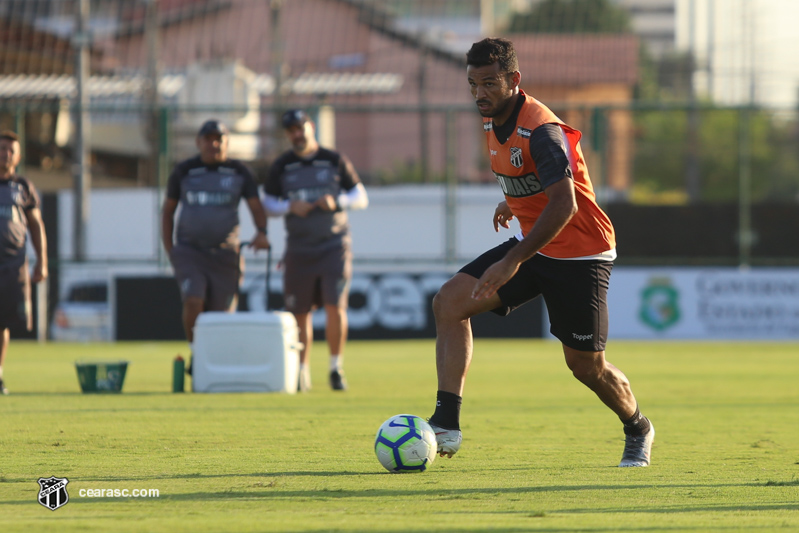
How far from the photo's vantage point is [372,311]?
17.5m

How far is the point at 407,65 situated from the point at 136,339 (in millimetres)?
23908

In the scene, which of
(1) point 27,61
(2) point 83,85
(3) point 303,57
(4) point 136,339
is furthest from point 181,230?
(3) point 303,57

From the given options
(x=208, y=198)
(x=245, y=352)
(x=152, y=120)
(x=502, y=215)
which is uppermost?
(x=152, y=120)

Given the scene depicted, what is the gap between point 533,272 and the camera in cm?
573

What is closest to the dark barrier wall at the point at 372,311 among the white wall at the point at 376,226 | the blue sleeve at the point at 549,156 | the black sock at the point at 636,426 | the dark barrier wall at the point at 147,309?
the dark barrier wall at the point at 147,309

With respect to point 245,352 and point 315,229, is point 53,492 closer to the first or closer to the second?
point 245,352

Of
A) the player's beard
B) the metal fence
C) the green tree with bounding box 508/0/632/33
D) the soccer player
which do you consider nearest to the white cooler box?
the soccer player

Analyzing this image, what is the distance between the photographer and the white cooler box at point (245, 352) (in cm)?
936

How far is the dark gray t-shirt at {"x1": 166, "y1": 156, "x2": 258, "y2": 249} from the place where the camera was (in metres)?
9.77

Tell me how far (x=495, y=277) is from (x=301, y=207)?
15.9 ft

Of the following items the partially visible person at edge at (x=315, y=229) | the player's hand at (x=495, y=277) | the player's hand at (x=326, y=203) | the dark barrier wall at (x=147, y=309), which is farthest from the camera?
the dark barrier wall at (x=147, y=309)

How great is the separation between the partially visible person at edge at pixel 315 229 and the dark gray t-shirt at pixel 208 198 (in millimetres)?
332

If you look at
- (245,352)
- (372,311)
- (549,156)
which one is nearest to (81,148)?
(372,311)

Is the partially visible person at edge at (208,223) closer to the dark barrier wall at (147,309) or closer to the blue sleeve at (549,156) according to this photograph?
the blue sleeve at (549,156)
